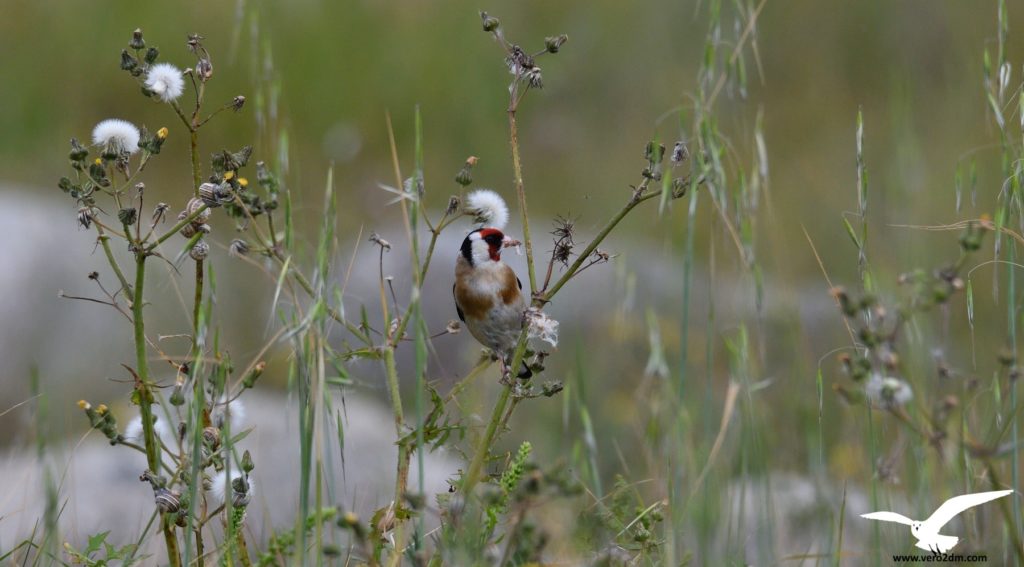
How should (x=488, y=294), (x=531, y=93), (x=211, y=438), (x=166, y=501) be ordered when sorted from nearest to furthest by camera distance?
1. (x=166, y=501)
2. (x=211, y=438)
3. (x=488, y=294)
4. (x=531, y=93)

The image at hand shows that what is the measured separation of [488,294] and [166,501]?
1547 mm

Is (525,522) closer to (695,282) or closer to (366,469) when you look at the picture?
(366,469)

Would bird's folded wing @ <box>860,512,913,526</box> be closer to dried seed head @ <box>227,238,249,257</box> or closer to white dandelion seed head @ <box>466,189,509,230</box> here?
white dandelion seed head @ <box>466,189,509,230</box>

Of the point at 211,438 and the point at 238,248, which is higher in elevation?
the point at 238,248

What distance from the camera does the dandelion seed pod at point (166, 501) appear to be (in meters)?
1.88

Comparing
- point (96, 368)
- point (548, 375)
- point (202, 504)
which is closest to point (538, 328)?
point (202, 504)

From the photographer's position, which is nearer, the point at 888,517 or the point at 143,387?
the point at 143,387

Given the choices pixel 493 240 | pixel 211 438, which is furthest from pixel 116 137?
pixel 493 240

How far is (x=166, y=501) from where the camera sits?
6.15 feet

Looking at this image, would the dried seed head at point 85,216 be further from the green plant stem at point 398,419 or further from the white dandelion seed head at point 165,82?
the green plant stem at point 398,419

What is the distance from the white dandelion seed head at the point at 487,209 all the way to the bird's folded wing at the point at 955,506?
895mm

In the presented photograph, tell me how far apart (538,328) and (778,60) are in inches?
332

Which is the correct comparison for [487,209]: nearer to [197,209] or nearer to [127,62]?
[197,209]

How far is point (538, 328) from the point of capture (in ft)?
6.51
